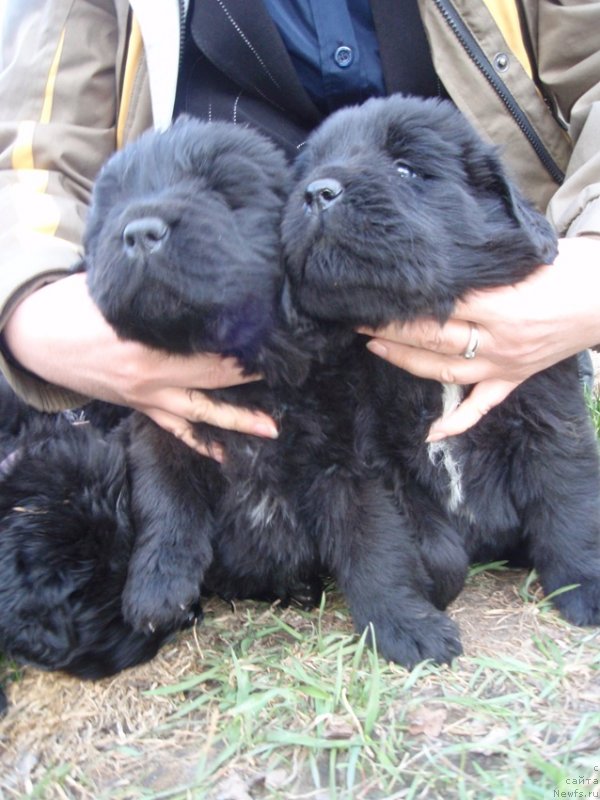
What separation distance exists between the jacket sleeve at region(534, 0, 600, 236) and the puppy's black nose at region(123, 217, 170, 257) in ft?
4.43

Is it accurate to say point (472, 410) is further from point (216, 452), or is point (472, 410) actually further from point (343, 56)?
point (343, 56)

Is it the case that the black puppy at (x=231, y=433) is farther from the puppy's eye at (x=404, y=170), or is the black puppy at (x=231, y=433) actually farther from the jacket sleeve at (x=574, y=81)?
the jacket sleeve at (x=574, y=81)

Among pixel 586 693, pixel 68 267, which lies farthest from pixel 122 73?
pixel 586 693

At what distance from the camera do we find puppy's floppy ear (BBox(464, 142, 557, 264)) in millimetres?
1866

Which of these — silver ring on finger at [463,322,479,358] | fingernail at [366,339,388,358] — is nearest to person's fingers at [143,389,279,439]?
fingernail at [366,339,388,358]

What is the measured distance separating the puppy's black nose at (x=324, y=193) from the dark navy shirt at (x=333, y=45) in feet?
3.69

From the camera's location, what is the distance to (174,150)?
73.8 inches

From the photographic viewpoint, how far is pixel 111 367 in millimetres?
2111

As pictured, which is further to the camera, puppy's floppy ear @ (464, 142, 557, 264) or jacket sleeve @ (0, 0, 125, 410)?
jacket sleeve @ (0, 0, 125, 410)

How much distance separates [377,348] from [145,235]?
69 centimetres

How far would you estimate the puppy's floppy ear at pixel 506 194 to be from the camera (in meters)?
1.87

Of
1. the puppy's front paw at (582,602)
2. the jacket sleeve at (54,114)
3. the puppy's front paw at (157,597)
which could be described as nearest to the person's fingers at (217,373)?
the puppy's front paw at (157,597)

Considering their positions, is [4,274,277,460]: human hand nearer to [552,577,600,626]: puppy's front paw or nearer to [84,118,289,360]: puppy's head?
[84,118,289,360]: puppy's head

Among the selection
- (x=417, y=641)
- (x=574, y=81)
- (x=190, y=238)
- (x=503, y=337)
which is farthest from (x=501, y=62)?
(x=417, y=641)
